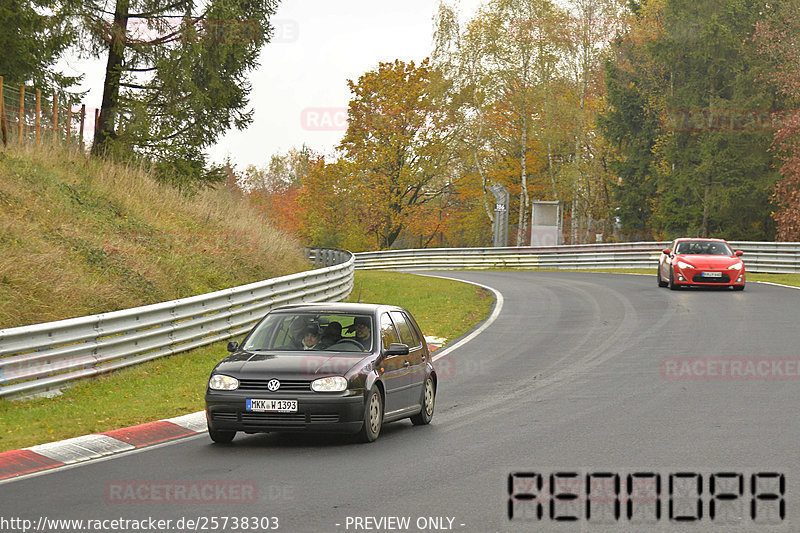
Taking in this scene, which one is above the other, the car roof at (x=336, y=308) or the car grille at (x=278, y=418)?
the car roof at (x=336, y=308)

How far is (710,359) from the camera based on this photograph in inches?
646

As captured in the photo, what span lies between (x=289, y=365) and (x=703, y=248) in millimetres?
21928

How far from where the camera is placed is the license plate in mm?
9883

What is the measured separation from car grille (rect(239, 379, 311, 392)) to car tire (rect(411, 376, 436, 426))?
6.66ft

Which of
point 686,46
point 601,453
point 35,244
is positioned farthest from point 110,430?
point 686,46

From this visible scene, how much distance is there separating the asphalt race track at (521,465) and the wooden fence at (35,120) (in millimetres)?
13058

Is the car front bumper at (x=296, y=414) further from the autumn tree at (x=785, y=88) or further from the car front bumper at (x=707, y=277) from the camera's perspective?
the autumn tree at (x=785, y=88)

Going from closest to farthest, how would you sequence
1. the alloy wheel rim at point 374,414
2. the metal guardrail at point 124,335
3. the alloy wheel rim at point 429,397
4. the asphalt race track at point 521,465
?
the asphalt race track at point 521,465 < the alloy wheel rim at point 374,414 < the alloy wheel rim at point 429,397 < the metal guardrail at point 124,335

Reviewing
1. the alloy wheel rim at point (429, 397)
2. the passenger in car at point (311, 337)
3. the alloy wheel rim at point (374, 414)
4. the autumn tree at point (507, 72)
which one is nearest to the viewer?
the alloy wheel rim at point (374, 414)

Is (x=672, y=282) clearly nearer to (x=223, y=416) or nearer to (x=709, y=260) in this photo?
(x=709, y=260)

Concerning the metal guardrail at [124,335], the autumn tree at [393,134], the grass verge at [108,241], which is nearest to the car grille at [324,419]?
the metal guardrail at [124,335]

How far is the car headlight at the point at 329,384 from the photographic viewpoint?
9977mm

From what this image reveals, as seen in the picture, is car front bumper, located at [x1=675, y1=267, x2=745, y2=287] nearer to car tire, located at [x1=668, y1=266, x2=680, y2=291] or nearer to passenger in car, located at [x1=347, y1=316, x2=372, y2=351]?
car tire, located at [x1=668, y1=266, x2=680, y2=291]

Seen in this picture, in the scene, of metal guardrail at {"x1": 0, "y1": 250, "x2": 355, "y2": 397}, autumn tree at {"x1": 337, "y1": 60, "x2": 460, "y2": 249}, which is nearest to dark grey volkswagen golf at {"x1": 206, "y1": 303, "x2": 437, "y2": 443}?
metal guardrail at {"x1": 0, "y1": 250, "x2": 355, "y2": 397}
